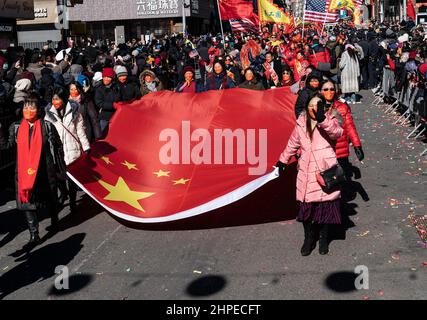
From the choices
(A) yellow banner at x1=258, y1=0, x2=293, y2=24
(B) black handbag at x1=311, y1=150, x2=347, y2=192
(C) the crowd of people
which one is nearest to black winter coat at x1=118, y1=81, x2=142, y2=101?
(C) the crowd of people

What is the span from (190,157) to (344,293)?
11.1 feet

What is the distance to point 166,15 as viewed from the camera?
61750mm

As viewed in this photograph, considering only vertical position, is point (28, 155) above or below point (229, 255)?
above

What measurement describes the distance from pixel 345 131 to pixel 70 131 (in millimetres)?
3656

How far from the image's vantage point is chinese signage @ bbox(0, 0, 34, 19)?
2466 centimetres

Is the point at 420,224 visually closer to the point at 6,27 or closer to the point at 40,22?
the point at 6,27

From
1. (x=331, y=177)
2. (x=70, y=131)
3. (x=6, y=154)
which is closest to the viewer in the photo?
(x=331, y=177)

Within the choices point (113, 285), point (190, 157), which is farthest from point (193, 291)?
point (190, 157)

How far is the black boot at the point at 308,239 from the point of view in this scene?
661 centimetres

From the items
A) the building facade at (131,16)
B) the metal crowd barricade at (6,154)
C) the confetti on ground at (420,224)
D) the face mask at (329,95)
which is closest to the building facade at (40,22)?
the building facade at (131,16)

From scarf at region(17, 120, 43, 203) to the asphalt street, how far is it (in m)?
0.84

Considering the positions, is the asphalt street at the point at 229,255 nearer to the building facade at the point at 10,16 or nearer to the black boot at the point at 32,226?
the black boot at the point at 32,226

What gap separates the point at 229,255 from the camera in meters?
6.70

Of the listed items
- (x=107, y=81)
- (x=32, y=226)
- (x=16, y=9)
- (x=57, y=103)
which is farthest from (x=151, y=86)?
(x=16, y=9)
